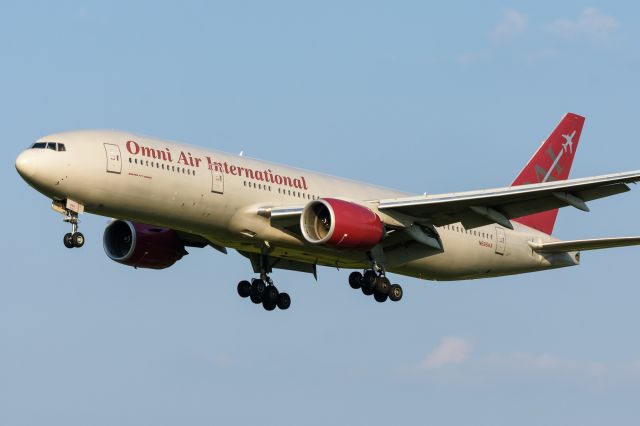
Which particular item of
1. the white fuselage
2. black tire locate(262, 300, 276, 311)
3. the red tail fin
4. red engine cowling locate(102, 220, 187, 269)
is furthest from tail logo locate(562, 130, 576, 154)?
red engine cowling locate(102, 220, 187, 269)

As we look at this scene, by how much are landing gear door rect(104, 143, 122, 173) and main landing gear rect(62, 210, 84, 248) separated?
1820mm

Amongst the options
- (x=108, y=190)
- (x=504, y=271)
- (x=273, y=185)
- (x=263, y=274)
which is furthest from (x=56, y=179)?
(x=504, y=271)

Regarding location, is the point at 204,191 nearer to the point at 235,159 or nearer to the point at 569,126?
the point at 235,159

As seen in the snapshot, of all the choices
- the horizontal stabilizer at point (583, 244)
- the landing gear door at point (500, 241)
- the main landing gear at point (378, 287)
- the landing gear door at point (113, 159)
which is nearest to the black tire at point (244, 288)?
the main landing gear at point (378, 287)

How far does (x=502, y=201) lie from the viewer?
1842 inches

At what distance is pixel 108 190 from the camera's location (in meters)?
43.7

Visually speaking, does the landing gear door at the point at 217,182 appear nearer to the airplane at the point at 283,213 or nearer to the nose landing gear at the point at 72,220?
the airplane at the point at 283,213

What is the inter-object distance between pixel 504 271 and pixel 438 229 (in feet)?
12.8

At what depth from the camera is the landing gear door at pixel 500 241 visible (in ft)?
174

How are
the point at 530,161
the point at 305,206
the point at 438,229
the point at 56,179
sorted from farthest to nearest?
the point at 530,161 → the point at 438,229 → the point at 305,206 → the point at 56,179

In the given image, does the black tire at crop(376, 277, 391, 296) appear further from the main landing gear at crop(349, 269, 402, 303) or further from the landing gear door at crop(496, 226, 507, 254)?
the landing gear door at crop(496, 226, 507, 254)

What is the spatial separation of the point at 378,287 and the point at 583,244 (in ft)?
24.9

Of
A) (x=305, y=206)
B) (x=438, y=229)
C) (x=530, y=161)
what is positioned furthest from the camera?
(x=530, y=161)

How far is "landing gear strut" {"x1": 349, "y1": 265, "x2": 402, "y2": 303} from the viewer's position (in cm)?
4903
